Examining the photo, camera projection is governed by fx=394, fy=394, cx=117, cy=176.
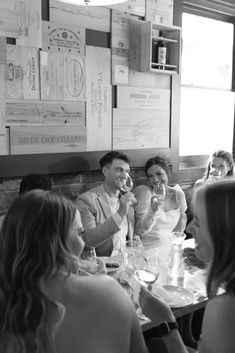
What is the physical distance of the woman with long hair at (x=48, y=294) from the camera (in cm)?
91

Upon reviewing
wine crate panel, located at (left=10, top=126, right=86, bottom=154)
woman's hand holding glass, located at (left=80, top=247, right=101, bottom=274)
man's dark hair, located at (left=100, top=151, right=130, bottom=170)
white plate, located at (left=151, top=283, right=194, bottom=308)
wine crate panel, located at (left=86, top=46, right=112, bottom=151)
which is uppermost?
wine crate panel, located at (left=86, top=46, right=112, bottom=151)

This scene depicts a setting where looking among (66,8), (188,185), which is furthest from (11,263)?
(188,185)

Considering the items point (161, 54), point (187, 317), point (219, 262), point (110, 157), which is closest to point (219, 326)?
point (219, 262)

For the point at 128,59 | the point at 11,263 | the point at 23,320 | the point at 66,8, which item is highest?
the point at 66,8

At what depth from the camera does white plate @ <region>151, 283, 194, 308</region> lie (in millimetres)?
1538

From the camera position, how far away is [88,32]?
2701 millimetres

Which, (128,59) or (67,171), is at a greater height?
(128,59)

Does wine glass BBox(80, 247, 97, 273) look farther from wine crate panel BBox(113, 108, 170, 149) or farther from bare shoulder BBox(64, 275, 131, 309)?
wine crate panel BBox(113, 108, 170, 149)

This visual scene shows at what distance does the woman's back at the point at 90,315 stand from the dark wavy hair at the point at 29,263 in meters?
0.04

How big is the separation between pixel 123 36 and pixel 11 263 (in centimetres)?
232

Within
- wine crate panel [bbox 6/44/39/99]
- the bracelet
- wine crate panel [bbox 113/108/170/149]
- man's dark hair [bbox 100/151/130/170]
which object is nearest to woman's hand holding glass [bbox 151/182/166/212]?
man's dark hair [bbox 100/151/130/170]

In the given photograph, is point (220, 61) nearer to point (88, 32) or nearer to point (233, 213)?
point (88, 32)

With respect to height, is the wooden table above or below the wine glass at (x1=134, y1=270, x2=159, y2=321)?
below

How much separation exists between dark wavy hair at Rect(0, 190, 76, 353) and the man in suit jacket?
4.24ft
